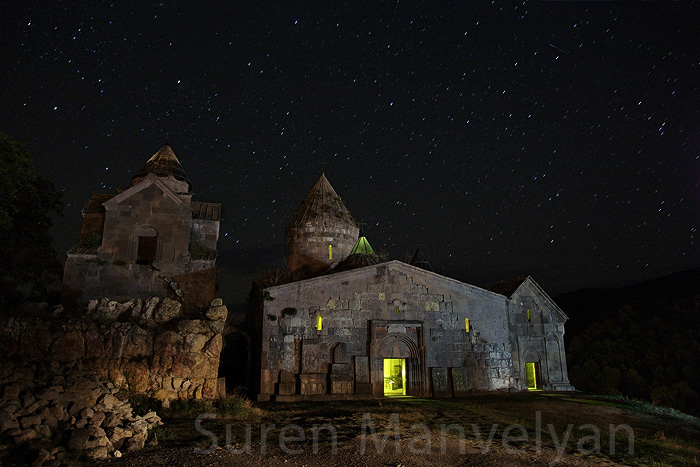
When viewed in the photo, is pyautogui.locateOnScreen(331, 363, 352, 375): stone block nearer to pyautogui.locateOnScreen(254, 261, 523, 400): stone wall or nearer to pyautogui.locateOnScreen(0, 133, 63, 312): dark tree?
pyautogui.locateOnScreen(254, 261, 523, 400): stone wall

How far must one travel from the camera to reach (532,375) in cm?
1959

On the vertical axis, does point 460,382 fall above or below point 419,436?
above

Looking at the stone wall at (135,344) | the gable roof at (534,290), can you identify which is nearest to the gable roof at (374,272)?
the gable roof at (534,290)

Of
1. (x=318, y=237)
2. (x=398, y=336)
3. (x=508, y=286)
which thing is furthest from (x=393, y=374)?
(x=318, y=237)

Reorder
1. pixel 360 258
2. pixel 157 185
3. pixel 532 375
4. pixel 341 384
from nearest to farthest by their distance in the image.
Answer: pixel 341 384 < pixel 157 185 < pixel 360 258 < pixel 532 375

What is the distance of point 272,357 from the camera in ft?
48.1

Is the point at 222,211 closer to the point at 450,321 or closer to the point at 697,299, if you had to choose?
the point at 450,321

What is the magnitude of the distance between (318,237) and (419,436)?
13.4 meters

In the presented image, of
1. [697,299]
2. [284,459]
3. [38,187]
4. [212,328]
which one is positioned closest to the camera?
[284,459]

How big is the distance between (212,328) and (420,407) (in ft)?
20.5

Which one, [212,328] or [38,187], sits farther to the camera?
[38,187]

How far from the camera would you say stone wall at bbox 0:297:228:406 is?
9609 mm

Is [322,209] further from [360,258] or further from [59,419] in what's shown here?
[59,419]

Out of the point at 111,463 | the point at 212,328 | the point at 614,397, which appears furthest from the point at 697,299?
the point at 111,463
